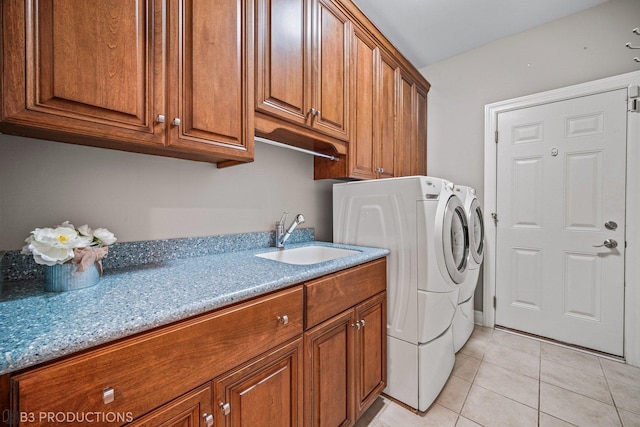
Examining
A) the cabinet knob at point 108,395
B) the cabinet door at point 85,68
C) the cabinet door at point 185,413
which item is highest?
→ the cabinet door at point 85,68

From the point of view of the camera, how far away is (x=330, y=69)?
63.1 inches

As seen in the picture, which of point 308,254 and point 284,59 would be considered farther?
point 308,254

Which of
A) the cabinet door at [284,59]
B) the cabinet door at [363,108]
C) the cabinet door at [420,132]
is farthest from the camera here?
the cabinet door at [420,132]

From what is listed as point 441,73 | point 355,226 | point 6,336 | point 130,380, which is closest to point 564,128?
point 441,73

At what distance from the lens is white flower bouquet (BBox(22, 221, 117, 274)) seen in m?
0.77

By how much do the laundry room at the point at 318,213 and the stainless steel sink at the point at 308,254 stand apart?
18 millimetres

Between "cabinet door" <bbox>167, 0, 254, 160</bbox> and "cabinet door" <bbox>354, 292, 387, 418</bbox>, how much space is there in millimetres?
1035

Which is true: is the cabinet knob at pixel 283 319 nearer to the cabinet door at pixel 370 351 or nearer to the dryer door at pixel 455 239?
the cabinet door at pixel 370 351

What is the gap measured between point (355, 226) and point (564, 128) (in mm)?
2060

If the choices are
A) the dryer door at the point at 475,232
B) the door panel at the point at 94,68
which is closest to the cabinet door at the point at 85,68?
the door panel at the point at 94,68

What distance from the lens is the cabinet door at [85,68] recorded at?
69 centimetres

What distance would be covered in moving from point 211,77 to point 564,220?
2848 millimetres

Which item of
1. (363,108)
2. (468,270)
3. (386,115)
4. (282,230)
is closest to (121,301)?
(282,230)

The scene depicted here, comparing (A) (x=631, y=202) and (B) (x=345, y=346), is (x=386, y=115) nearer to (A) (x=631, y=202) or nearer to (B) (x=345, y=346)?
(B) (x=345, y=346)
